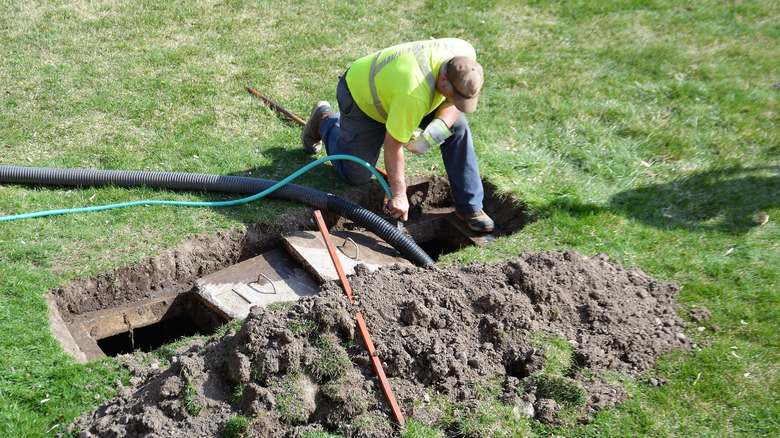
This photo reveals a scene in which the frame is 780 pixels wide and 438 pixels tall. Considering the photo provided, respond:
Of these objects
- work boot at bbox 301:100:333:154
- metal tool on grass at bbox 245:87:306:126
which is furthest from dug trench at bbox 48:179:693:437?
metal tool on grass at bbox 245:87:306:126

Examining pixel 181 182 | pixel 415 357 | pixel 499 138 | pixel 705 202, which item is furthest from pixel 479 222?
pixel 181 182

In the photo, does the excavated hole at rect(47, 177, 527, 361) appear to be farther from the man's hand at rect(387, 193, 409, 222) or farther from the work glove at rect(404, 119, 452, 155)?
the work glove at rect(404, 119, 452, 155)

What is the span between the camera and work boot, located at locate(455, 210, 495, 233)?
17.2ft

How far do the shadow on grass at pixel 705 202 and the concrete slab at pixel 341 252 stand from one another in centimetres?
153

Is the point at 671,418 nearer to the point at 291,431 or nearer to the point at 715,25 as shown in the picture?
the point at 291,431

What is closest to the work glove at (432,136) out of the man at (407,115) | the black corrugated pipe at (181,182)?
the man at (407,115)

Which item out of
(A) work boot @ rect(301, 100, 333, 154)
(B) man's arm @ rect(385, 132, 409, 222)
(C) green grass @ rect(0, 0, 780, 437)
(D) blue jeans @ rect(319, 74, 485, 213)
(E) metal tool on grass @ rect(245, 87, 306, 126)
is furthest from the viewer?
(E) metal tool on grass @ rect(245, 87, 306, 126)

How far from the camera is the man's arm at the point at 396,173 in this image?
14.9 feet

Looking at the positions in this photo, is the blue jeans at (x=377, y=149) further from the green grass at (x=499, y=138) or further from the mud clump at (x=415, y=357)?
the mud clump at (x=415, y=357)

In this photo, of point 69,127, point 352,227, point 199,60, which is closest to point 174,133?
point 69,127

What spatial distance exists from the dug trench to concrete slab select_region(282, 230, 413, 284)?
0.43 m

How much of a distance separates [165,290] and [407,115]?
2176mm

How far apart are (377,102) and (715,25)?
20.3 ft

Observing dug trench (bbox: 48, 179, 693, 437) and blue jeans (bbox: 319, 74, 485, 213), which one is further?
blue jeans (bbox: 319, 74, 485, 213)
